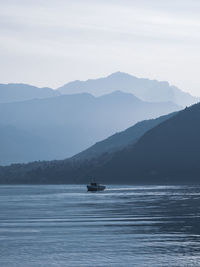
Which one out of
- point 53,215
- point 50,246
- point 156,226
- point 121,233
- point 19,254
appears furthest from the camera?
point 53,215

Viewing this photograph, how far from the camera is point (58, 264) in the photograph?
106 m

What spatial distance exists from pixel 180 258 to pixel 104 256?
40.7 feet

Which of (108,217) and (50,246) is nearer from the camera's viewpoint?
(50,246)

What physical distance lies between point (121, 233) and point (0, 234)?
81.0ft

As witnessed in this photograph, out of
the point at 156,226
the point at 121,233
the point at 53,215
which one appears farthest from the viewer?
the point at 53,215

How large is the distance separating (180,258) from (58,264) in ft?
61.5

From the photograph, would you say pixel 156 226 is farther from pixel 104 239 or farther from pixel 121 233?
pixel 104 239

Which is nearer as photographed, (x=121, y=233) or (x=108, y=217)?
(x=121, y=233)

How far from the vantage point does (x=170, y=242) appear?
126 meters

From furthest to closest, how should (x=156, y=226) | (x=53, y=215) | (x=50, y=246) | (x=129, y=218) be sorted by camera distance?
(x=53, y=215) < (x=129, y=218) < (x=156, y=226) < (x=50, y=246)

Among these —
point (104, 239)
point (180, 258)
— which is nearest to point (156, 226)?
point (104, 239)

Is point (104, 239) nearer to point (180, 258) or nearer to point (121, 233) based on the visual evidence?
point (121, 233)

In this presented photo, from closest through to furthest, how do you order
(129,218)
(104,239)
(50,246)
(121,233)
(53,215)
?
(50,246)
(104,239)
(121,233)
(129,218)
(53,215)

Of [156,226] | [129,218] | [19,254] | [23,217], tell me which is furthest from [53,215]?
[19,254]
